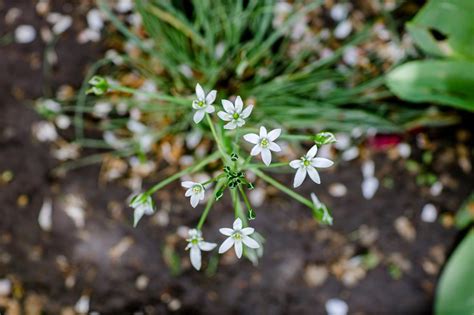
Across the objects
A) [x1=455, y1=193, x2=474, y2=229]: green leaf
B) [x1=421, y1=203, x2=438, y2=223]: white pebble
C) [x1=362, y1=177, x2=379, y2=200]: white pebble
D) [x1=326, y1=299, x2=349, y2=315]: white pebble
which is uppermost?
[x1=362, y1=177, x2=379, y2=200]: white pebble

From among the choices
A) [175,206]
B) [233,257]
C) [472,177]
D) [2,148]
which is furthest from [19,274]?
[472,177]

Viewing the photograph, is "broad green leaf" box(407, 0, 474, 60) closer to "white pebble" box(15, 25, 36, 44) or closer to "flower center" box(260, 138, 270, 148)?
"flower center" box(260, 138, 270, 148)

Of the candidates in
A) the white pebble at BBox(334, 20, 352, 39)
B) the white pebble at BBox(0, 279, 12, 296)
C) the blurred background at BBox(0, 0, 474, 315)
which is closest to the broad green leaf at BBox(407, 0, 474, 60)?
the blurred background at BBox(0, 0, 474, 315)

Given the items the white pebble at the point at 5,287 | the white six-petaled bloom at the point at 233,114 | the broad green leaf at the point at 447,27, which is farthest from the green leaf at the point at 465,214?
the white pebble at the point at 5,287

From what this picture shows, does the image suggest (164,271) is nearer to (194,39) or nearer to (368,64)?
(194,39)

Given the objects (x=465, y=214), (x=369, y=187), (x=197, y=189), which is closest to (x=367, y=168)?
(x=369, y=187)

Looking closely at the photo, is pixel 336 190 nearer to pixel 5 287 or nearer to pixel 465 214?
pixel 465 214

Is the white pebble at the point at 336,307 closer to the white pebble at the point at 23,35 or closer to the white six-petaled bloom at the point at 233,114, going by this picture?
the white six-petaled bloom at the point at 233,114
